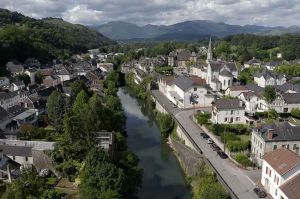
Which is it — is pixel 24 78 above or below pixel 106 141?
above

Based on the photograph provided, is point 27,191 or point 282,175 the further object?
point 282,175

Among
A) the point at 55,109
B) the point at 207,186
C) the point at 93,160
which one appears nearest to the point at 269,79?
the point at 55,109

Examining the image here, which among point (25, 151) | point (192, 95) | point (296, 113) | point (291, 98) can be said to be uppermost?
point (291, 98)

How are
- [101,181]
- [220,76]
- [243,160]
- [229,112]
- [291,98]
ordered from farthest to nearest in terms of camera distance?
[220,76]
[291,98]
[229,112]
[243,160]
[101,181]

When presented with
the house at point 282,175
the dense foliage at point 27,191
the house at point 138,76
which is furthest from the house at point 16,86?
the house at point 282,175

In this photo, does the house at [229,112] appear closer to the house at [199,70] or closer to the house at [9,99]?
the house at [199,70]

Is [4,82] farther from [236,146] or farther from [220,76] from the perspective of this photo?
[236,146]

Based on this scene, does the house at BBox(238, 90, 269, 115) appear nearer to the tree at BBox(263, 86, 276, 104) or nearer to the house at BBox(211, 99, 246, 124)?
the tree at BBox(263, 86, 276, 104)
